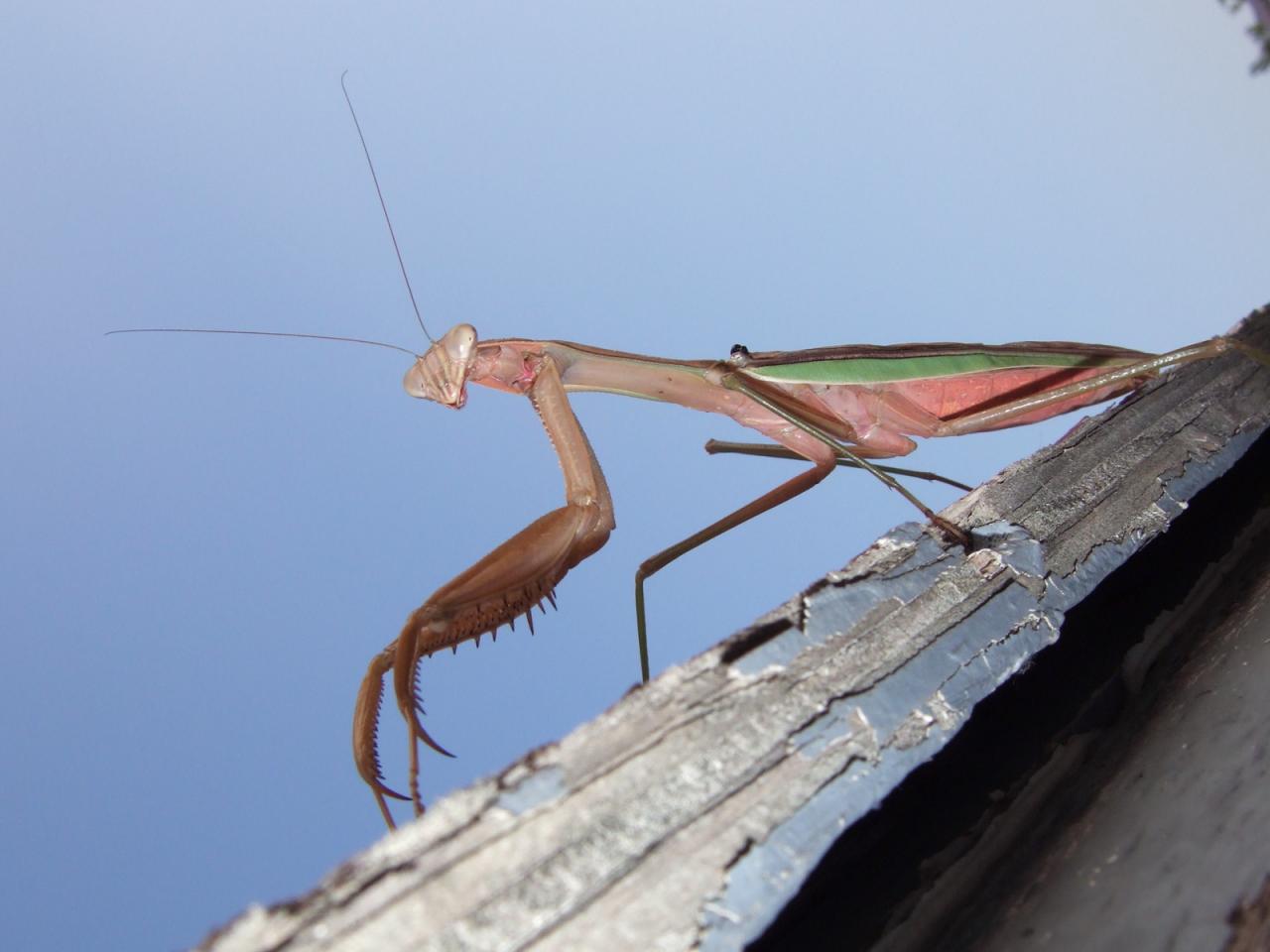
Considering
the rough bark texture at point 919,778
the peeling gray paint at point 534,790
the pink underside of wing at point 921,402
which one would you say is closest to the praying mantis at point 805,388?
the pink underside of wing at point 921,402

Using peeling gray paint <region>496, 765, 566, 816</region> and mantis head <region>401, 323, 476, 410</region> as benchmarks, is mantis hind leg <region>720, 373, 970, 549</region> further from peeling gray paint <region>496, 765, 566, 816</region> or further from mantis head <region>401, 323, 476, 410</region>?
peeling gray paint <region>496, 765, 566, 816</region>

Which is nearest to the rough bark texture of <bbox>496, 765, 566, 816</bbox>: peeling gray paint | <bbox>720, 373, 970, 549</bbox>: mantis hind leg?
<bbox>496, 765, 566, 816</bbox>: peeling gray paint

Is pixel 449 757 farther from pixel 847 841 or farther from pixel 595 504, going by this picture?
pixel 847 841

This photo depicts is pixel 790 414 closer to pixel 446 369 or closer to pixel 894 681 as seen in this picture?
pixel 446 369

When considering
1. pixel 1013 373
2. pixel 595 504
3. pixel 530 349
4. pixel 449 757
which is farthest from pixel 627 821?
pixel 1013 373

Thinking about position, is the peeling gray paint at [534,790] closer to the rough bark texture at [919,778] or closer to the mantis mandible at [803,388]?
the rough bark texture at [919,778]
